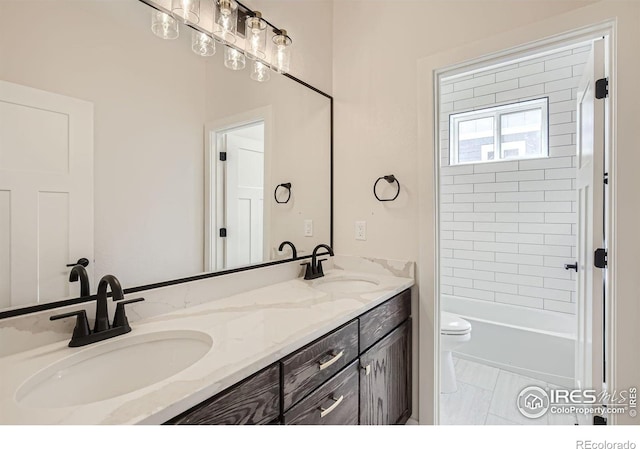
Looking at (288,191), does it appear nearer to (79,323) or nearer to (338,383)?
(338,383)

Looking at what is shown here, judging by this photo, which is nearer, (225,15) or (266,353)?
(266,353)

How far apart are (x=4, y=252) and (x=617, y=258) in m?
2.12

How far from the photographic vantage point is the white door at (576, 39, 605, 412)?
140 centimetres

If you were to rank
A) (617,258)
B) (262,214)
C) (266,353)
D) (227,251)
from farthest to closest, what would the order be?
(262,214) → (227,251) → (617,258) → (266,353)

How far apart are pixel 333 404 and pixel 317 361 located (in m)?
0.21

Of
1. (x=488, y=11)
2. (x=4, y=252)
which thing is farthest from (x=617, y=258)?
(x=4, y=252)

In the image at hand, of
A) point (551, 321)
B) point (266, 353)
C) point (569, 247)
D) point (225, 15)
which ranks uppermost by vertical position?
point (225, 15)

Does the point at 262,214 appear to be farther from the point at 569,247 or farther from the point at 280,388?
the point at 569,247

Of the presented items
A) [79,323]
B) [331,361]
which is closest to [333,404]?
[331,361]

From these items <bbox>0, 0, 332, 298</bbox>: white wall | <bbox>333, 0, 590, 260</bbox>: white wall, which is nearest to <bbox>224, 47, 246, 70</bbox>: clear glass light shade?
<bbox>0, 0, 332, 298</bbox>: white wall

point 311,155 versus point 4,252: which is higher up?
point 311,155

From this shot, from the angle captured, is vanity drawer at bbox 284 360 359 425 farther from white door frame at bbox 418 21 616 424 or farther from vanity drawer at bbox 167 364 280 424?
white door frame at bbox 418 21 616 424

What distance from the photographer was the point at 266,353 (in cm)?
85

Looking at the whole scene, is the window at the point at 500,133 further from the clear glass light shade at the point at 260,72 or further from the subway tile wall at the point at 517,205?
the clear glass light shade at the point at 260,72
